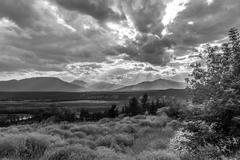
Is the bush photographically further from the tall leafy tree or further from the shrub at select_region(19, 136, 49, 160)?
the tall leafy tree

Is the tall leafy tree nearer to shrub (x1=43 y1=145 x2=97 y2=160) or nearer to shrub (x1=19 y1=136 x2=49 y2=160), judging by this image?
shrub (x1=43 y1=145 x2=97 y2=160)

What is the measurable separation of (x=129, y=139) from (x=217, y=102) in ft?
21.3

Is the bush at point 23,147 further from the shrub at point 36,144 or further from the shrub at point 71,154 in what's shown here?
the shrub at point 71,154

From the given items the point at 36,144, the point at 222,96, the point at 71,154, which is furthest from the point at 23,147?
the point at 222,96

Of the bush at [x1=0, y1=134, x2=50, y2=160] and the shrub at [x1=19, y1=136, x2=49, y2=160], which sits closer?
the bush at [x1=0, y1=134, x2=50, y2=160]

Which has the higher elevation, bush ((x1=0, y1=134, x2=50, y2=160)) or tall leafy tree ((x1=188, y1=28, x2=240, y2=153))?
tall leafy tree ((x1=188, y1=28, x2=240, y2=153))

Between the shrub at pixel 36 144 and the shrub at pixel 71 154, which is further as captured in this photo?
the shrub at pixel 36 144

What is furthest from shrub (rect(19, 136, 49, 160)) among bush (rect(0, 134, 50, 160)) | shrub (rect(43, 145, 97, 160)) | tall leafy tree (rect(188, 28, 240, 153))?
tall leafy tree (rect(188, 28, 240, 153))

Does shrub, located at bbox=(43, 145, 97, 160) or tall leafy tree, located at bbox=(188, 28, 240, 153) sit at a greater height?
tall leafy tree, located at bbox=(188, 28, 240, 153)

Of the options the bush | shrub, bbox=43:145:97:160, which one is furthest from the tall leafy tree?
the bush

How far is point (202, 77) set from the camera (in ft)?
25.9

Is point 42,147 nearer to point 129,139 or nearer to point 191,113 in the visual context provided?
point 129,139

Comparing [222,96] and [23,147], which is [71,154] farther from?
[222,96]

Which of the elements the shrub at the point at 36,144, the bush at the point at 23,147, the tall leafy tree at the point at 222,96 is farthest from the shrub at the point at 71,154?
the tall leafy tree at the point at 222,96
